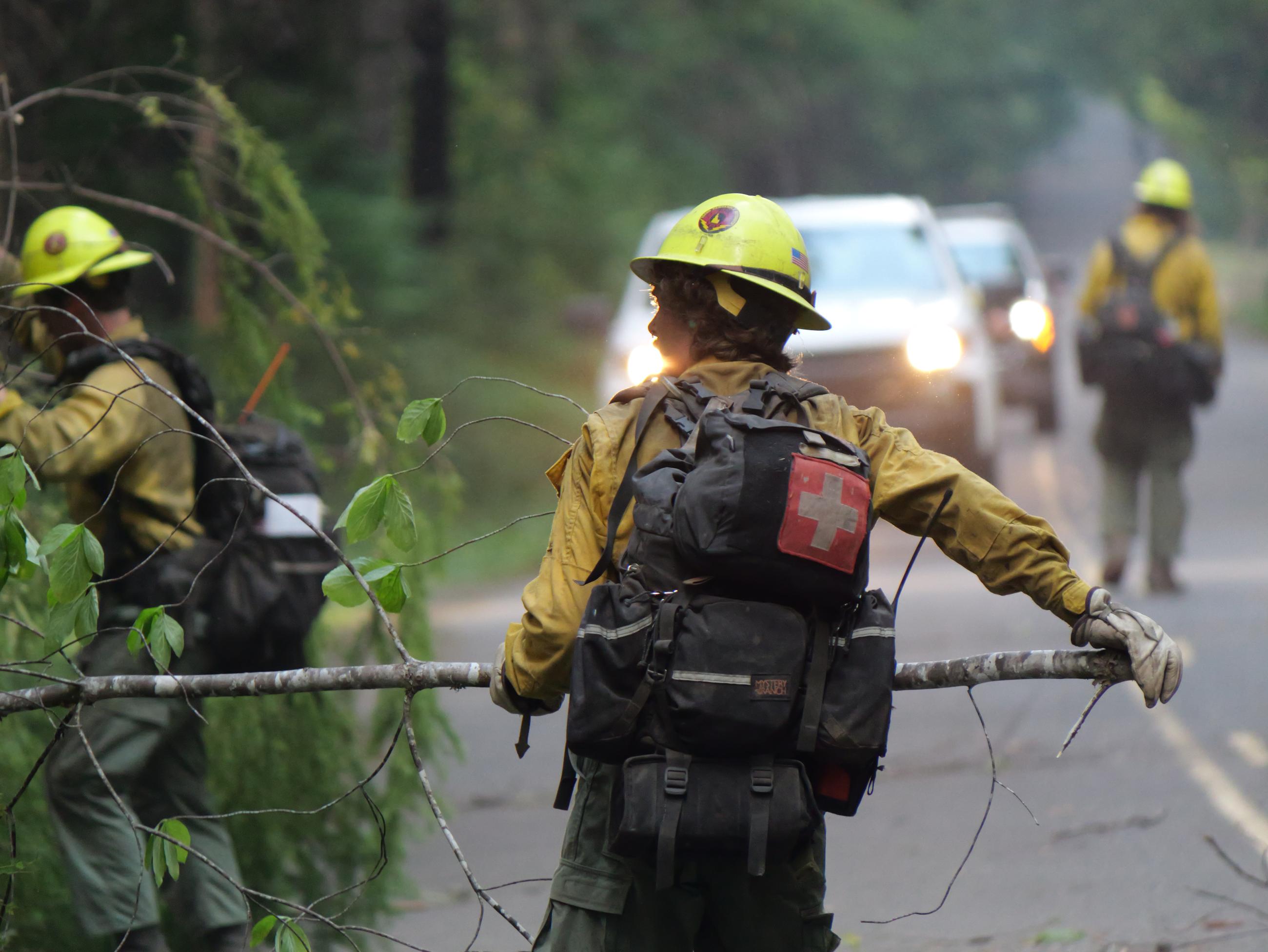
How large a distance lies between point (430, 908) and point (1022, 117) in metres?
58.8

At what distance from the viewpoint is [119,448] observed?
4199mm

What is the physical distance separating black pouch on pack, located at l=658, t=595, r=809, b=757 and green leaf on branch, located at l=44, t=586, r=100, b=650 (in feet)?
4.35

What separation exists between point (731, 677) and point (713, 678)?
30mm

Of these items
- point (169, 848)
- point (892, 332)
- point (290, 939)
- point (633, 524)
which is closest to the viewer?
point (633, 524)

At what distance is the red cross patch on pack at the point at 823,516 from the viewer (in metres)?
2.78

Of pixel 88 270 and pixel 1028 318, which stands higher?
pixel 1028 318

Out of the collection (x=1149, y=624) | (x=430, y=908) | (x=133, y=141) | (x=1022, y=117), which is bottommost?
(x=430, y=908)

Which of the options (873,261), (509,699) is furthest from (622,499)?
(873,261)

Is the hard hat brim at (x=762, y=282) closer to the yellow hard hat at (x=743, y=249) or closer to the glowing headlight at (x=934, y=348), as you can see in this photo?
→ the yellow hard hat at (x=743, y=249)

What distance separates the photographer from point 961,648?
872 cm

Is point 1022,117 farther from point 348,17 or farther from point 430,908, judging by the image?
point 430,908

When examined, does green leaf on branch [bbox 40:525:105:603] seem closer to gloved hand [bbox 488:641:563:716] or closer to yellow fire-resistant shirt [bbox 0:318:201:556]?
yellow fire-resistant shirt [bbox 0:318:201:556]

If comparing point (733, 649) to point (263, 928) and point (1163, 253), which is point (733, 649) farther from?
point (1163, 253)

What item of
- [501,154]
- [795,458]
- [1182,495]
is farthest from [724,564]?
[501,154]
